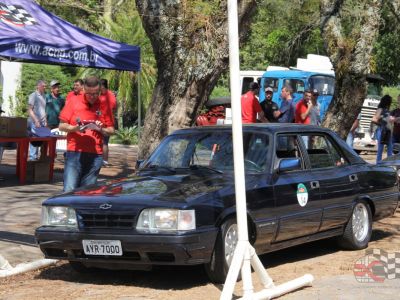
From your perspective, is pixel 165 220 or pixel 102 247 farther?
pixel 102 247

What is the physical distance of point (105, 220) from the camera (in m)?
7.05

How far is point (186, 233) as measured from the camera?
6.77m

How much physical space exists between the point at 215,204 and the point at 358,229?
2713 mm

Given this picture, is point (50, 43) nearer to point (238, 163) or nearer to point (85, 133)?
point (85, 133)

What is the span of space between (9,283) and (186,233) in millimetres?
1884

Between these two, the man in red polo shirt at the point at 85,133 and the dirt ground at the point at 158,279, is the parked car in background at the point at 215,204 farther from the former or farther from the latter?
the man in red polo shirt at the point at 85,133

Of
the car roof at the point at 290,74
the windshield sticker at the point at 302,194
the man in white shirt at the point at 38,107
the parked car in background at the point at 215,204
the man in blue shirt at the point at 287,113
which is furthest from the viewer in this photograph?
the car roof at the point at 290,74

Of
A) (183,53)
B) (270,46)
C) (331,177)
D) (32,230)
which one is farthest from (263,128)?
A: (270,46)

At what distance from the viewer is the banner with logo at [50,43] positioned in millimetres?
12348

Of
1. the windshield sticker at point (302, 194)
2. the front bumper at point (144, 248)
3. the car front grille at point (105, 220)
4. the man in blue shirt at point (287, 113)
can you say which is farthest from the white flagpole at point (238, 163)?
the man in blue shirt at point (287, 113)

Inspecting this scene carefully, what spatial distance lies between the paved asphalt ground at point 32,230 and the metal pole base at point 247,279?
0.18 meters

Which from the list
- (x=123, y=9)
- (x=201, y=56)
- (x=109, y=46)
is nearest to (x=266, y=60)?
(x=123, y=9)

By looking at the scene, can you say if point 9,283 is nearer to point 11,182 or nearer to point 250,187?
point 250,187

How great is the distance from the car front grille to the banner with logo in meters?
5.60
